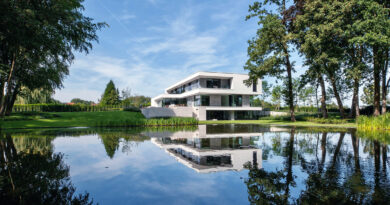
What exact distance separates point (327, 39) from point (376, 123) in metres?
8.25

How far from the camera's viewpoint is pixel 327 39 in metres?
17.9

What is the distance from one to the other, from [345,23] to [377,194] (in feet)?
64.5

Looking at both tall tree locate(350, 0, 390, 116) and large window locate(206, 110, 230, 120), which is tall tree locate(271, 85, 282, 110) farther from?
tall tree locate(350, 0, 390, 116)

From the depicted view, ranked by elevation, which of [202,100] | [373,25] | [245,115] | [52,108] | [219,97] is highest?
[373,25]

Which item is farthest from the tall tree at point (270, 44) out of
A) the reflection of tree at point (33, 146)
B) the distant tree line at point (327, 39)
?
the reflection of tree at point (33, 146)

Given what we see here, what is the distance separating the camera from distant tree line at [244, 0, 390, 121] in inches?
615

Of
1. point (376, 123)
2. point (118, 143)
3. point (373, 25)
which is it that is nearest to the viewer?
point (118, 143)

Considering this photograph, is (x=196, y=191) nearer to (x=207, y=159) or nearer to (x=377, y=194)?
(x=207, y=159)

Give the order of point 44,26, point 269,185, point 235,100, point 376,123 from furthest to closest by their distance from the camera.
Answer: point 235,100, point 376,123, point 44,26, point 269,185

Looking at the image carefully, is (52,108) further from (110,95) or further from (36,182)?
(36,182)

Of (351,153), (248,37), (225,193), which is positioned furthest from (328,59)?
(225,193)

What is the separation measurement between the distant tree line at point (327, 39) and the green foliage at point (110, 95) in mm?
36918

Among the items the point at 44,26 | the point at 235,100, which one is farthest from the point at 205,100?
the point at 44,26

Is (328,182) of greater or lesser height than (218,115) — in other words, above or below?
below
